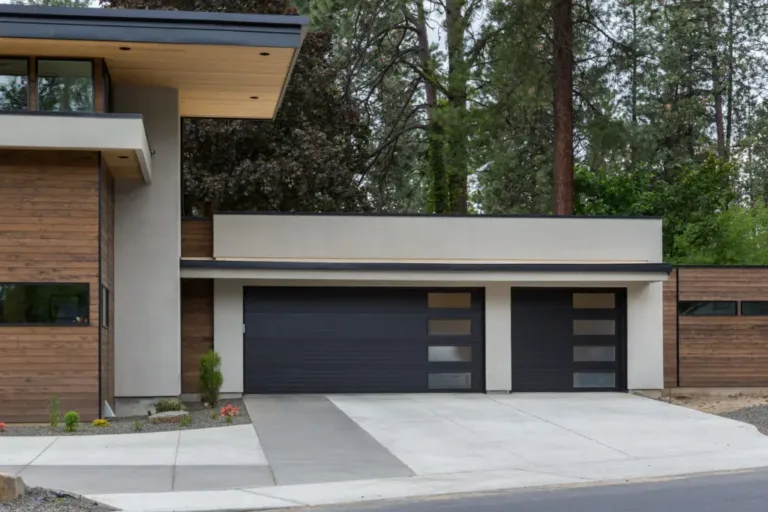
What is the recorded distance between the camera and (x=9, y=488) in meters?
10.4

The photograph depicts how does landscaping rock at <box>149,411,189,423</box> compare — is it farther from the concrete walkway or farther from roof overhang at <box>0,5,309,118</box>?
roof overhang at <box>0,5,309,118</box>

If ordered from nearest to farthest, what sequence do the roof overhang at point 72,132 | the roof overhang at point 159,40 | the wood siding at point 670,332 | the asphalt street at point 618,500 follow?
the asphalt street at point 618,500, the roof overhang at point 159,40, the roof overhang at point 72,132, the wood siding at point 670,332

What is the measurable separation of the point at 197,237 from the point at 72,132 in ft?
17.3

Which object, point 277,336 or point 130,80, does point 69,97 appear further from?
point 277,336

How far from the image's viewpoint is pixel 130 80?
765 inches

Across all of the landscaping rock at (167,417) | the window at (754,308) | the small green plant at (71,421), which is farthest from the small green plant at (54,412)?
the window at (754,308)

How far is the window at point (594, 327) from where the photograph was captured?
2264cm

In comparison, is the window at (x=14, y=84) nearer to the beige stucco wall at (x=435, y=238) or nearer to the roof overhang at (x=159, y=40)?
the roof overhang at (x=159, y=40)

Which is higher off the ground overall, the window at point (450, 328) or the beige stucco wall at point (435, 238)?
the beige stucco wall at point (435, 238)

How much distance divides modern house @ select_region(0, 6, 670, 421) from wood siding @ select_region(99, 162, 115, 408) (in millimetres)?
71

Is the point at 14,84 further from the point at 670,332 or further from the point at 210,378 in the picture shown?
the point at 670,332

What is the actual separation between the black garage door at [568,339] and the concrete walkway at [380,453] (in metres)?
2.14

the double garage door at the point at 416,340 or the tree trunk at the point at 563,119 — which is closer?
the double garage door at the point at 416,340

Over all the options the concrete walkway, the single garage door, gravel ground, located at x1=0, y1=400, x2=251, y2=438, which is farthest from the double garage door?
gravel ground, located at x1=0, y1=400, x2=251, y2=438
